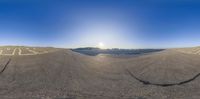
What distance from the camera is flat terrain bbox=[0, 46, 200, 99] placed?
144ft

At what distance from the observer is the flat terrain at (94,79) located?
144 feet

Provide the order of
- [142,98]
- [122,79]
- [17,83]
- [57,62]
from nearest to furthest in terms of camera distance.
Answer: [142,98] < [17,83] < [122,79] < [57,62]

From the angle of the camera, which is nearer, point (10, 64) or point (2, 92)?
point (2, 92)

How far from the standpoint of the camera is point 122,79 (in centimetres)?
5728

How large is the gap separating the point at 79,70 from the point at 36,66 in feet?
40.1

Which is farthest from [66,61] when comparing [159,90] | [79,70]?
[159,90]

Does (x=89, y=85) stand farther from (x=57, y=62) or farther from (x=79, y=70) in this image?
(x=57, y=62)

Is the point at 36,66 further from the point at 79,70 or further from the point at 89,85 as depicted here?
the point at 89,85

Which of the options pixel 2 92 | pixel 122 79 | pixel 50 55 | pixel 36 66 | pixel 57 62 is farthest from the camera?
pixel 50 55

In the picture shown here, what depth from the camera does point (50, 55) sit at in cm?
7462

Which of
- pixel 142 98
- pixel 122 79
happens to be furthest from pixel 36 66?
pixel 142 98

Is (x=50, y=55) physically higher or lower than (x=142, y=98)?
higher

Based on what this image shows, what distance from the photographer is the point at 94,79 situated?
5656 cm

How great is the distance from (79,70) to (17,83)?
59.5 ft
